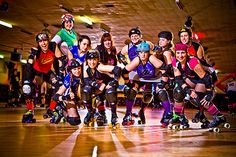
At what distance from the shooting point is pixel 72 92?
614 cm

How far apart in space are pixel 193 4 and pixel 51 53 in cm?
676

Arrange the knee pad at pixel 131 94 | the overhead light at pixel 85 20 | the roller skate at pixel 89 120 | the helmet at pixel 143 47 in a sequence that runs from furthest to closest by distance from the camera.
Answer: the overhead light at pixel 85 20 → the knee pad at pixel 131 94 → the roller skate at pixel 89 120 → the helmet at pixel 143 47

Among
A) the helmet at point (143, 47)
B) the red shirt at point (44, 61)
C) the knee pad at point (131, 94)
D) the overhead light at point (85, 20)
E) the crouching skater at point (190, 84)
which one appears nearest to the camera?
the crouching skater at point (190, 84)

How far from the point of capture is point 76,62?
6074 millimetres

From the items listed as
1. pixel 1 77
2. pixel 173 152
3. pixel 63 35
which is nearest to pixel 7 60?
pixel 1 77

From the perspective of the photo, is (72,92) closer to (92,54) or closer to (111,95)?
(92,54)

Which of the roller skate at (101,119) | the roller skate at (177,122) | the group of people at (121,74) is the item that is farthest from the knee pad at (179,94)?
the roller skate at (101,119)

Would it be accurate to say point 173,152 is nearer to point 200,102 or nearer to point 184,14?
point 200,102

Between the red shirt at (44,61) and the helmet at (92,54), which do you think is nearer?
the helmet at (92,54)

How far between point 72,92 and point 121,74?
1057mm

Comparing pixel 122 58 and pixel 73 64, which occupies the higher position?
pixel 122 58

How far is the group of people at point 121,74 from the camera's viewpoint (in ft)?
18.2

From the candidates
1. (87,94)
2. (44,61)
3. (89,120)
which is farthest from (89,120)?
(44,61)

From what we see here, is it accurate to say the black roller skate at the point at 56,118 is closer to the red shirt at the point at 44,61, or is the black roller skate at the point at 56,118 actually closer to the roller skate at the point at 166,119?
the red shirt at the point at 44,61
